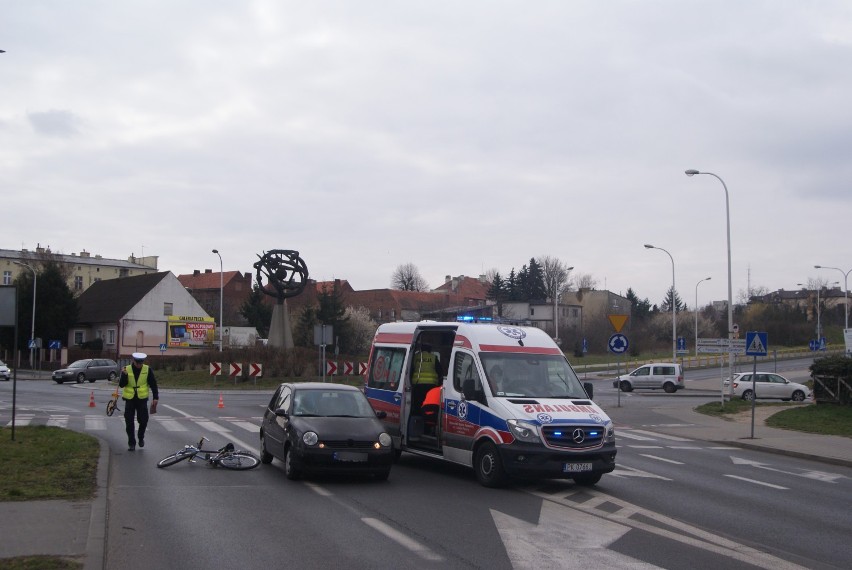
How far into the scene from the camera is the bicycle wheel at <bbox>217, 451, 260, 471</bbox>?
1384 cm

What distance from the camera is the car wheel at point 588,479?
40.5 ft

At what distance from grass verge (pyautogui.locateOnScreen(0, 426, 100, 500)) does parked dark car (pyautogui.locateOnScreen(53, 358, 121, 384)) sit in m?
36.4

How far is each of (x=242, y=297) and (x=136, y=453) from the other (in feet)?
361

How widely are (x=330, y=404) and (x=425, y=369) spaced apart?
7.34ft

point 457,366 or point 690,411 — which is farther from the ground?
point 457,366

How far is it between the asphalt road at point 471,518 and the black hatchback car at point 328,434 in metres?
0.32

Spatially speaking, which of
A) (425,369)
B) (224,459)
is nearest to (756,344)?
(425,369)

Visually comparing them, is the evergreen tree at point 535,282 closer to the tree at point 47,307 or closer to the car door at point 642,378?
the tree at point 47,307

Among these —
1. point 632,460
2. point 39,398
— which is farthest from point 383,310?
point 632,460

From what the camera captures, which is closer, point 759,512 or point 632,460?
point 759,512

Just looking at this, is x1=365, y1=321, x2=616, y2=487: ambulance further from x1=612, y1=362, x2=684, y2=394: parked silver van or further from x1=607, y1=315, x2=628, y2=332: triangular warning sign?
x1=612, y1=362, x2=684, y2=394: parked silver van

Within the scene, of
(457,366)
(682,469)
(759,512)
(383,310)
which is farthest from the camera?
(383,310)

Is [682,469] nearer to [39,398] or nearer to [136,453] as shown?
[136,453]

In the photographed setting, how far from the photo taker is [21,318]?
72.7 m
